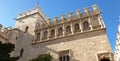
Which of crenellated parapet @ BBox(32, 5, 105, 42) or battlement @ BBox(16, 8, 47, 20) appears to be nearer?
crenellated parapet @ BBox(32, 5, 105, 42)

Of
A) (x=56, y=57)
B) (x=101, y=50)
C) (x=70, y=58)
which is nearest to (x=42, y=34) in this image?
(x=56, y=57)

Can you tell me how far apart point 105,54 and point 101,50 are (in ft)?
1.81

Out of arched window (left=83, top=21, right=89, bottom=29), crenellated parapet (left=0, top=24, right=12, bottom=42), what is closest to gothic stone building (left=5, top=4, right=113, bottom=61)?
arched window (left=83, top=21, right=89, bottom=29)

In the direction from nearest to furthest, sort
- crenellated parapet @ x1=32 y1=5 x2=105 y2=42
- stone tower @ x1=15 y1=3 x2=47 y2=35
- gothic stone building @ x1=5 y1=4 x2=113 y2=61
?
1. gothic stone building @ x1=5 y1=4 x2=113 y2=61
2. crenellated parapet @ x1=32 y1=5 x2=105 y2=42
3. stone tower @ x1=15 y1=3 x2=47 y2=35

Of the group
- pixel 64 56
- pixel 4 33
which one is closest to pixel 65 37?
pixel 64 56

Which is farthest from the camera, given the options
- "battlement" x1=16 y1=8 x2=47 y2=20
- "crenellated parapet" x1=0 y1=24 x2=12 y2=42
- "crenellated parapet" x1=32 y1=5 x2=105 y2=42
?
"battlement" x1=16 y1=8 x2=47 y2=20

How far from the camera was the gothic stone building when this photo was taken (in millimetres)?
14492

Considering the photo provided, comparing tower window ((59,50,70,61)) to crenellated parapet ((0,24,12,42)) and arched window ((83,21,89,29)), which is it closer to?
arched window ((83,21,89,29))

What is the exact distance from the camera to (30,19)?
67.5ft

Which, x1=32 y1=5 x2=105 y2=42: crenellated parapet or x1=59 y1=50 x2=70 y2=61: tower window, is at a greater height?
x1=32 y1=5 x2=105 y2=42: crenellated parapet

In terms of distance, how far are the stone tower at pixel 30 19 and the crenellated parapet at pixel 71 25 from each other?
3.61 feet

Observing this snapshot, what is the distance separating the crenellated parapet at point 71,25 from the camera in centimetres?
1609

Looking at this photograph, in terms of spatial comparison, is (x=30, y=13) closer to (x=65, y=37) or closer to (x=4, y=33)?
(x=4, y=33)

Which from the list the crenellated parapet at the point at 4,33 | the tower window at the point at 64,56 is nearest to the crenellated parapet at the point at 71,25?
the tower window at the point at 64,56
